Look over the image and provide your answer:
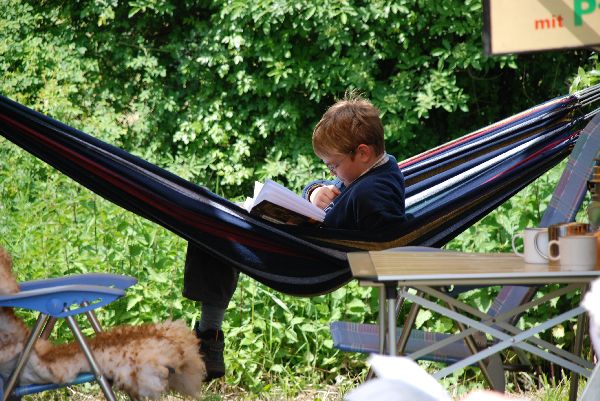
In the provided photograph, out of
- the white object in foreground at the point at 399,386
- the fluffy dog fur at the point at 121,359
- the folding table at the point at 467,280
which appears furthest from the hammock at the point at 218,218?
the white object in foreground at the point at 399,386

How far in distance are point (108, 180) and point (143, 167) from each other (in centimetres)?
11

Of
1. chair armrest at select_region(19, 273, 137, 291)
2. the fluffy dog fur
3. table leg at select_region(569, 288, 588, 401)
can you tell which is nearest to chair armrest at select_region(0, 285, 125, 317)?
the fluffy dog fur

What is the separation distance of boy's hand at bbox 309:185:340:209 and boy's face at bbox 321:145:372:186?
0.58ft

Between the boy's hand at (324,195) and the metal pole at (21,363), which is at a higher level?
the boy's hand at (324,195)

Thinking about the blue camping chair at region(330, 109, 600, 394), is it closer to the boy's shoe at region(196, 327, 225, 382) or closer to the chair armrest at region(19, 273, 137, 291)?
the boy's shoe at region(196, 327, 225, 382)

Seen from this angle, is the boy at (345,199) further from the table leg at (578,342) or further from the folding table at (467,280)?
the folding table at (467,280)

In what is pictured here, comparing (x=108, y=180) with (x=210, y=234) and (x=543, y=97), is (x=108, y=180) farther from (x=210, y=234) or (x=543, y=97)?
(x=543, y=97)

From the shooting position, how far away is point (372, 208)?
2840mm

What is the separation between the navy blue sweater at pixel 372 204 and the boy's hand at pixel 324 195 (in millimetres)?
186

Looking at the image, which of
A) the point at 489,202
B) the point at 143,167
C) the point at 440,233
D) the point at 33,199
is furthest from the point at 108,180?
the point at 33,199

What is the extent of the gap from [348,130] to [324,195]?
0.91 feet

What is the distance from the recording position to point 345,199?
292 cm

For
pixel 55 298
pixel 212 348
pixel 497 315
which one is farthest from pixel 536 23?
pixel 212 348

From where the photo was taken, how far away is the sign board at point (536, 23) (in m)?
1.78
